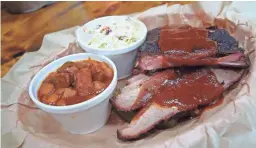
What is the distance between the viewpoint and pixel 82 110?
1362 millimetres

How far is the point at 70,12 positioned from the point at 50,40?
0.49m

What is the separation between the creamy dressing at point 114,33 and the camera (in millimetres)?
1661

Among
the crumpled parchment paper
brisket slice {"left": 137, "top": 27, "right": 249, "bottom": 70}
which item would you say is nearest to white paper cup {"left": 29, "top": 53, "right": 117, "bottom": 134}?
the crumpled parchment paper

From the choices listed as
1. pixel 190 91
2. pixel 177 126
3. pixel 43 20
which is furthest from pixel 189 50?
pixel 43 20

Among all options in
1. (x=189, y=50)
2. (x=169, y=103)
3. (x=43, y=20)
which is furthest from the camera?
(x=43, y=20)

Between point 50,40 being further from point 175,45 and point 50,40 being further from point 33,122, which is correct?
point 175,45

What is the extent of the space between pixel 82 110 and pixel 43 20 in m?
1.19

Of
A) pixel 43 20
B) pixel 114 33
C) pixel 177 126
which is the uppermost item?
pixel 114 33

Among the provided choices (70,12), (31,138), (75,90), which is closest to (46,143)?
(31,138)

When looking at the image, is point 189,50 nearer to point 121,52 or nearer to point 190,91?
point 190,91

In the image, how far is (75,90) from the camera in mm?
1425

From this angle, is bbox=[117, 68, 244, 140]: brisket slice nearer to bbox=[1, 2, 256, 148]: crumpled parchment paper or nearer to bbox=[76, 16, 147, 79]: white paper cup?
bbox=[1, 2, 256, 148]: crumpled parchment paper

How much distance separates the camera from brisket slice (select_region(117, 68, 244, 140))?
1.33 meters

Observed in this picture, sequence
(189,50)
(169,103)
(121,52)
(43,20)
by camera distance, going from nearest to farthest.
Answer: (169,103), (189,50), (121,52), (43,20)
